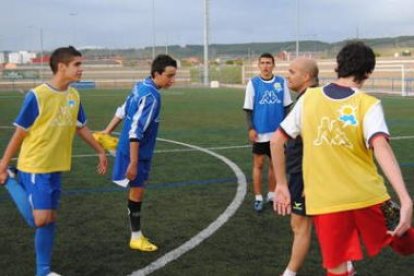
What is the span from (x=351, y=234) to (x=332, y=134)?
58cm

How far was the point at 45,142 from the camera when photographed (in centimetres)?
492

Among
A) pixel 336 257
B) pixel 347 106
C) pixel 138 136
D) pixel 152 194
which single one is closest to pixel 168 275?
pixel 138 136

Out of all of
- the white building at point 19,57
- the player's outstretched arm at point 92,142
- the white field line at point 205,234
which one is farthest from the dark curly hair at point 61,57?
the white building at point 19,57

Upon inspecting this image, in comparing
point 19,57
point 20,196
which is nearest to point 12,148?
point 20,196

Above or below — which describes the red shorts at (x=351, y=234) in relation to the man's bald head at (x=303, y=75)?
below

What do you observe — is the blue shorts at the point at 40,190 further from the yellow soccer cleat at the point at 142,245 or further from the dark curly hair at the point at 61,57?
the yellow soccer cleat at the point at 142,245

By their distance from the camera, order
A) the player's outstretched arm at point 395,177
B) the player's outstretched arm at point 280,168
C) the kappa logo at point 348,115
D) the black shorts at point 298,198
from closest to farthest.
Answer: the player's outstretched arm at point 395,177, the kappa logo at point 348,115, the player's outstretched arm at point 280,168, the black shorts at point 298,198

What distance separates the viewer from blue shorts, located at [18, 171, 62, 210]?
486cm

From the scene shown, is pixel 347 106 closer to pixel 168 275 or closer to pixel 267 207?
pixel 168 275

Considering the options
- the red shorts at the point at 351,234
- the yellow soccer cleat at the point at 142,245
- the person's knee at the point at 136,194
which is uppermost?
the red shorts at the point at 351,234

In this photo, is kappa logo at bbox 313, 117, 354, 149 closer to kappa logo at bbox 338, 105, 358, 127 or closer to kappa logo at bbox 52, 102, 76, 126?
kappa logo at bbox 338, 105, 358, 127

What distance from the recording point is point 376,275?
5250 mm

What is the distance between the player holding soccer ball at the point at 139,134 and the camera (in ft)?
18.7

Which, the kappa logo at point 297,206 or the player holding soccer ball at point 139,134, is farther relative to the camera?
the player holding soccer ball at point 139,134
